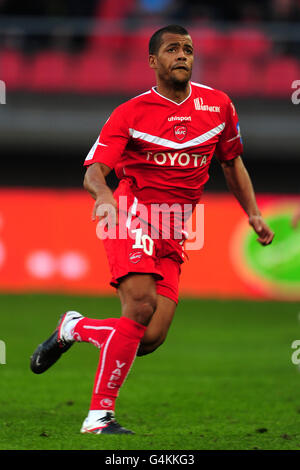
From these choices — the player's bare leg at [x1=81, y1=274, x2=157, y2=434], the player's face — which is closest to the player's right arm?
the player's face

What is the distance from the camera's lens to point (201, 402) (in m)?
6.85

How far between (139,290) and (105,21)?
1276cm

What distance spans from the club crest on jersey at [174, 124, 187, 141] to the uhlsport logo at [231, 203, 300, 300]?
956 cm

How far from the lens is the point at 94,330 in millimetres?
5461

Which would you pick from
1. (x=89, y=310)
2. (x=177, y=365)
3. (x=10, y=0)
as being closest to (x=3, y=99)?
(x=10, y=0)

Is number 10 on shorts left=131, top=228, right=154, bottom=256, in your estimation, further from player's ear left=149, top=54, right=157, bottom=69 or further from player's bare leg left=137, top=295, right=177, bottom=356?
player's ear left=149, top=54, right=157, bottom=69

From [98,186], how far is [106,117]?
12.4 meters

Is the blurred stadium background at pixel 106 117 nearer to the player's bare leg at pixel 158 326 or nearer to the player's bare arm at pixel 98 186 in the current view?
the player's bare leg at pixel 158 326

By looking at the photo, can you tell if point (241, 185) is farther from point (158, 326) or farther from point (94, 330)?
point (94, 330)

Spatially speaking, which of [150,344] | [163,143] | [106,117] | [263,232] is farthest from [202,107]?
[106,117]

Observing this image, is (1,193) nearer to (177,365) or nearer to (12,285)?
(12,285)

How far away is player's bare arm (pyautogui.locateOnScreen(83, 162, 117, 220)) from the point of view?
16.0 feet

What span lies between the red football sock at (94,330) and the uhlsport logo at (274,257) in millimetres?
9602

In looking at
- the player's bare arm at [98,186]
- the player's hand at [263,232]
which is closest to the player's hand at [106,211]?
the player's bare arm at [98,186]
